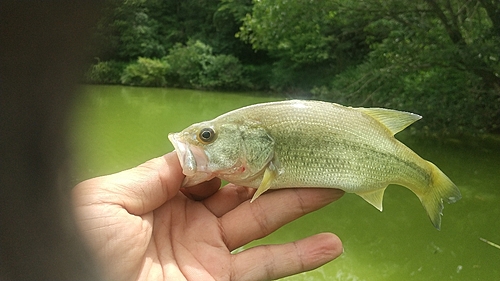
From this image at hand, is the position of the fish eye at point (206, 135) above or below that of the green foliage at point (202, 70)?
above

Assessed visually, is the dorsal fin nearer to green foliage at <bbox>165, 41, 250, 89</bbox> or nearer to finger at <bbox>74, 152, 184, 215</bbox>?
finger at <bbox>74, 152, 184, 215</bbox>

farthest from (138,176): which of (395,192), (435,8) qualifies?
(435,8)

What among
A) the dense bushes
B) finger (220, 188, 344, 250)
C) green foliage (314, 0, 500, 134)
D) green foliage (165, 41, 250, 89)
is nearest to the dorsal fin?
finger (220, 188, 344, 250)

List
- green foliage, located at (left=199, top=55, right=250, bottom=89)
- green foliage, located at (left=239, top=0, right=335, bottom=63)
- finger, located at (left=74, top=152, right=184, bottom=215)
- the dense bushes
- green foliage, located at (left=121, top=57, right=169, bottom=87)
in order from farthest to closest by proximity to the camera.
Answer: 1. green foliage, located at (left=199, top=55, right=250, bottom=89)
2. the dense bushes
3. green foliage, located at (left=121, top=57, right=169, bottom=87)
4. green foliage, located at (left=239, top=0, right=335, bottom=63)
5. finger, located at (left=74, top=152, right=184, bottom=215)

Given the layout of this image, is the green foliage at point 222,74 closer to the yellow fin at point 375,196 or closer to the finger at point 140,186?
the yellow fin at point 375,196

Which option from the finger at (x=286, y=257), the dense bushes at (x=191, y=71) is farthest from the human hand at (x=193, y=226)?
the dense bushes at (x=191, y=71)
